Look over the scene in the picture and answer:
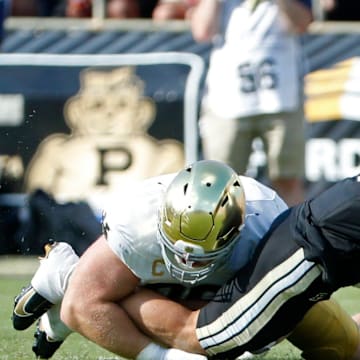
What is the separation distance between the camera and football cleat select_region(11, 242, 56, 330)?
12.8 ft

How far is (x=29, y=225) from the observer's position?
6.42 metres

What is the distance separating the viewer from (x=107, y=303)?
3580 millimetres

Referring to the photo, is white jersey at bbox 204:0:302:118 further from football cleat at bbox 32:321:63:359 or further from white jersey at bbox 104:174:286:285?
white jersey at bbox 104:174:286:285

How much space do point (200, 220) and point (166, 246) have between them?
126mm

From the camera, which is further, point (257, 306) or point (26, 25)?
point (26, 25)

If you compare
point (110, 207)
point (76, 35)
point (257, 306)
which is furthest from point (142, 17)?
point (257, 306)

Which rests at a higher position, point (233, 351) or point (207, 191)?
point (207, 191)

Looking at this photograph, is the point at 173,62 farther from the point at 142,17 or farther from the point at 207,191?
the point at 207,191

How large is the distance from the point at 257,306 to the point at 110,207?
1.91ft

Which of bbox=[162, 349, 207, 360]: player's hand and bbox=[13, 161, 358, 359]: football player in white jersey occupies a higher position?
bbox=[13, 161, 358, 359]: football player in white jersey

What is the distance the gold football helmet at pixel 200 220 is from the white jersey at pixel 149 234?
7cm

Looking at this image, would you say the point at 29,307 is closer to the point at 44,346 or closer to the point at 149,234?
the point at 44,346

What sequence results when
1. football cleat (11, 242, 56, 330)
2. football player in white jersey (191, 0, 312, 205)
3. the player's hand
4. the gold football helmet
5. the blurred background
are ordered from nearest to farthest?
1. the gold football helmet
2. the player's hand
3. football cleat (11, 242, 56, 330)
4. football player in white jersey (191, 0, 312, 205)
5. the blurred background

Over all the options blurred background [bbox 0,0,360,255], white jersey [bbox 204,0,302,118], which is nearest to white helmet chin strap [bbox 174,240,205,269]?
white jersey [bbox 204,0,302,118]
